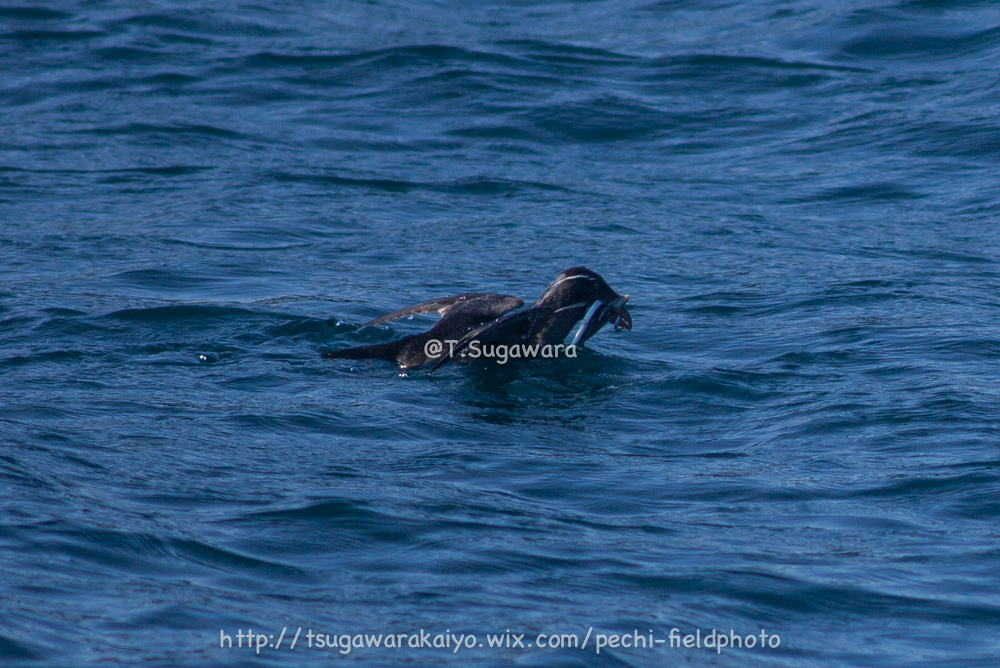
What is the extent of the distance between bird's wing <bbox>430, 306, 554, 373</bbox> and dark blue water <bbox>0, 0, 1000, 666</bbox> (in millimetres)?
259

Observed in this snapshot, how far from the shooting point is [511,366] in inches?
338

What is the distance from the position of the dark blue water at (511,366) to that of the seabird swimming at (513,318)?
163 mm

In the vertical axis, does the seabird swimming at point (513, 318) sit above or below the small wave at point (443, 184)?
below

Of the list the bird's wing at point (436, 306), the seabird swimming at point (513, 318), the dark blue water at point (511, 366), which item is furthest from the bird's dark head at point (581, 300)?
the bird's wing at point (436, 306)

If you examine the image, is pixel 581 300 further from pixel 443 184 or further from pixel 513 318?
pixel 443 184

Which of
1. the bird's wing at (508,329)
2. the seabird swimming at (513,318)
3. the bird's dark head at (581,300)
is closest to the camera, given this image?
the bird's wing at (508,329)

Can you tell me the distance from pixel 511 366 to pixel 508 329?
1.03 ft

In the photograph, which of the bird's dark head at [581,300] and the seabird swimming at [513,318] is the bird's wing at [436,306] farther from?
the bird's dark head at [581,300]

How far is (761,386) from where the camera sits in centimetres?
806

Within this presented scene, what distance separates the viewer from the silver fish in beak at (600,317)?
27.5ft

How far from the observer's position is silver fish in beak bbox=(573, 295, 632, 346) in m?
8.37

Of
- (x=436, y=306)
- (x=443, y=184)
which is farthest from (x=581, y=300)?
(x=443, y=184)

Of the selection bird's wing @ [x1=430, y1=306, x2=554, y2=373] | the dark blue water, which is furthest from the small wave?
bird's wing @ [x1=430, y1=306, x2=554, y2=373]

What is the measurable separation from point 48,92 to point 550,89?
6.01 meters
